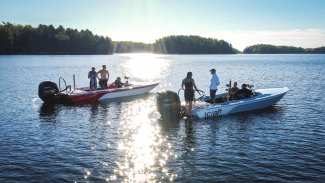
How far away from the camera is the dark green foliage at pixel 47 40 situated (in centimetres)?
13588

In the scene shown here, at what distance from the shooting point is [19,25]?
15262 cm

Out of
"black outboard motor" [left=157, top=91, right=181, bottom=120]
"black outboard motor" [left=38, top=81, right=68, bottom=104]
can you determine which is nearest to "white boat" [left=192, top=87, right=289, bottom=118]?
"black outboard motor" [left=157, top=91, right=181, bottom=120]

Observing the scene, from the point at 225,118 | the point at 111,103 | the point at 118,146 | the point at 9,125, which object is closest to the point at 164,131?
the point at 118,146

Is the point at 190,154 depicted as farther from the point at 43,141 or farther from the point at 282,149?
the point at 43,141

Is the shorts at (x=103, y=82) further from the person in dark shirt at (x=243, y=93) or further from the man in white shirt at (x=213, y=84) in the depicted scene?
the person in dark shirt at (x=243, y=93)

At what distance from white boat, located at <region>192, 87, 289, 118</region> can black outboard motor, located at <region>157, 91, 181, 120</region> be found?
3.47ft

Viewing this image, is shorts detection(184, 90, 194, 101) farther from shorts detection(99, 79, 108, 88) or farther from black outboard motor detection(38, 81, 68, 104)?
shorts detection(99, 79, 108, 88)

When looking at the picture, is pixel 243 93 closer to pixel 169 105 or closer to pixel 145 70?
pixel 169 105

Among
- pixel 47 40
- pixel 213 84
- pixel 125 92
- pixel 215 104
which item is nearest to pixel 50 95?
pixel 125 92

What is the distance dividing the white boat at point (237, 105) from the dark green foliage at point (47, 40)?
129925 millimetres

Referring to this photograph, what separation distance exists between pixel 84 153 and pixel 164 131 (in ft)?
16.0

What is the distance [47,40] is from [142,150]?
145 metres

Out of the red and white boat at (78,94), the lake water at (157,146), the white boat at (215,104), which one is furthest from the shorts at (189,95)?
the red and white boat at (78,94)

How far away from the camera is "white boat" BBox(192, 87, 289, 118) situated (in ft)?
63.7
